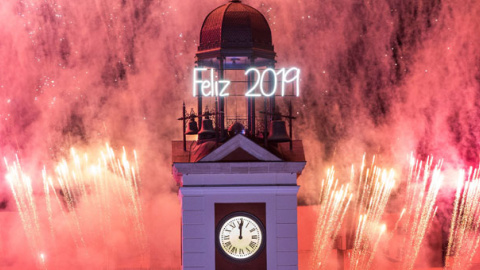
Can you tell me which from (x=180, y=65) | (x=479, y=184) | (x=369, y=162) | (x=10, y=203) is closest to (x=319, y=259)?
(x=369, y=162)

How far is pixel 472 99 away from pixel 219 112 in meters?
16.7

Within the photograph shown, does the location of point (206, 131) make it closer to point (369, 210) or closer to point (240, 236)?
point (240, 236)

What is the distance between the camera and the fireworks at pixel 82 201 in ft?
131

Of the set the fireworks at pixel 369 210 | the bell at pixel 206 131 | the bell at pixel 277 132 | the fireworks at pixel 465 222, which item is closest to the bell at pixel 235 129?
the bell at pixel 206 131

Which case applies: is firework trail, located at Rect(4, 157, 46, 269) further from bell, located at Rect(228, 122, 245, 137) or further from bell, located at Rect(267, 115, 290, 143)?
bell, located at Rect(267, 115, 290, 143)

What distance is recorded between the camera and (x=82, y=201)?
4050cm

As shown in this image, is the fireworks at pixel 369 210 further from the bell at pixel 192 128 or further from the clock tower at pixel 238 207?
the clock tower at pixel 238 207

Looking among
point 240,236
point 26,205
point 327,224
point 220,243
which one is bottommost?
point 327,224

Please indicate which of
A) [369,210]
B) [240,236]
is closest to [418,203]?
[369,210]

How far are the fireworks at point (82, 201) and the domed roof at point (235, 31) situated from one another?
16.2 meters

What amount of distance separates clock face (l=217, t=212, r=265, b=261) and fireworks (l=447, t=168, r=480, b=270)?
15.8 meters

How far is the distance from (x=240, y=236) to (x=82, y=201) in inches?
707

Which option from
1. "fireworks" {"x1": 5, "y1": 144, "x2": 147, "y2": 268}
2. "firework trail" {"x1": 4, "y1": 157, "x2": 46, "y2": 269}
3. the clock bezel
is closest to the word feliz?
the clock bezel

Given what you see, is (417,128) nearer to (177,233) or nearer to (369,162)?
(369,162)
